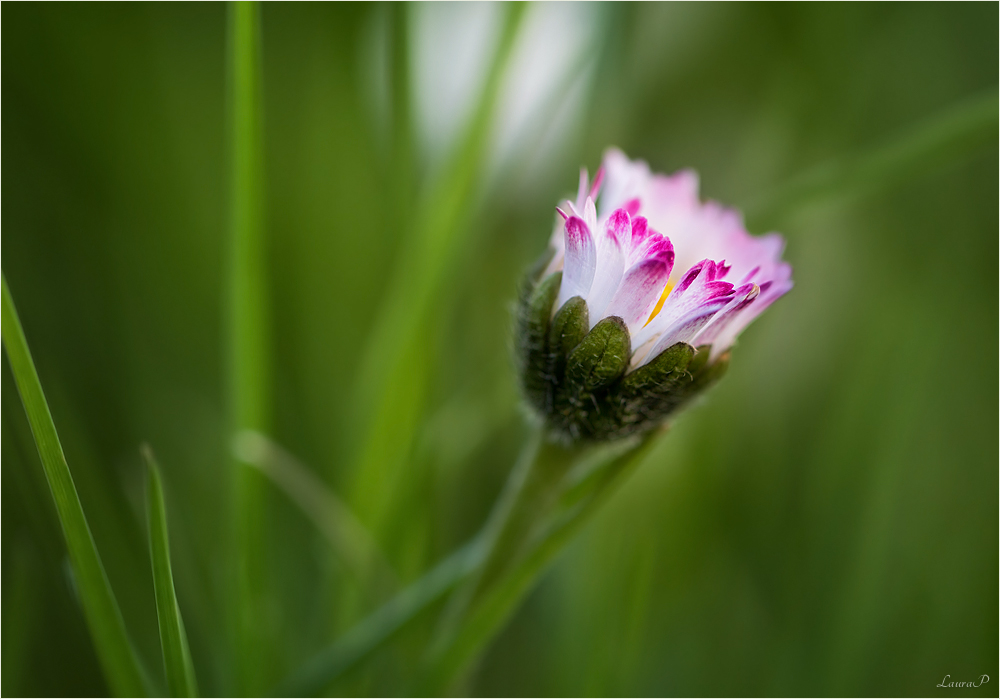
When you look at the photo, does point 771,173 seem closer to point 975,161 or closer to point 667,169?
point 667,169

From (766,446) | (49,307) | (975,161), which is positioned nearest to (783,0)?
(975,161)

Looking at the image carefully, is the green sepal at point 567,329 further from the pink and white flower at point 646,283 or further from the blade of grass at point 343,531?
the blade of grass at point 343,531

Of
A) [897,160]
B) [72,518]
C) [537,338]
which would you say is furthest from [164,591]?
[897,160]

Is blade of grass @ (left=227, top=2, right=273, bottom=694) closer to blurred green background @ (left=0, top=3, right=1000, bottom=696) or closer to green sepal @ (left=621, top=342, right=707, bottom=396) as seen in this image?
blurred green background @ (left=0, top=3, right=1000, bottom=696)

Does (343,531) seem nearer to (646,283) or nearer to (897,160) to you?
(646,283)

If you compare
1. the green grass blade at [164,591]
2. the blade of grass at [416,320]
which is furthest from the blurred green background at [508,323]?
the green grass blade at [164,591]

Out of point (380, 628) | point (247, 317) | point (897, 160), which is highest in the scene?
point (897, 160)
